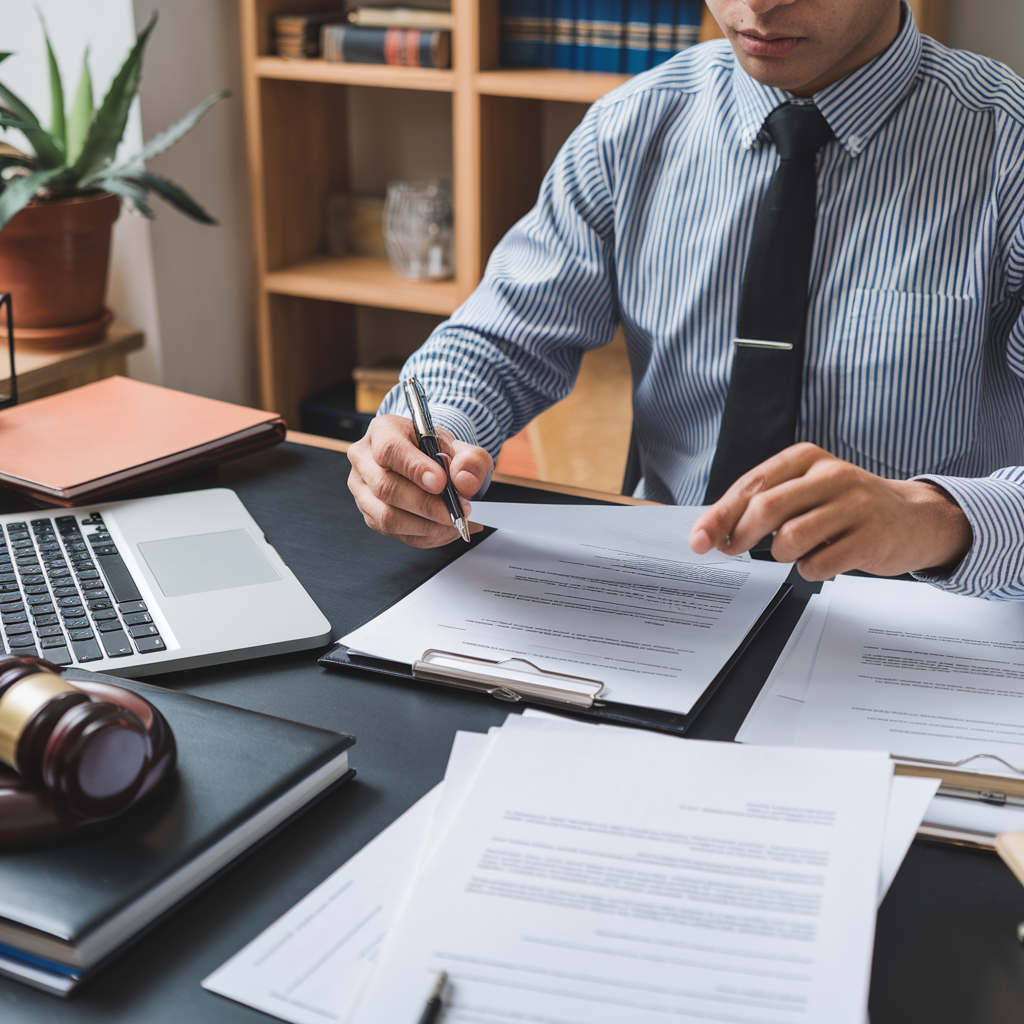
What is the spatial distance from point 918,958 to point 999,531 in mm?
425

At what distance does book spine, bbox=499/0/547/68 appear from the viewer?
224cm

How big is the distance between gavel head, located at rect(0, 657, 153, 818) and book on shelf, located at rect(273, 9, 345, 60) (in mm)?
2149

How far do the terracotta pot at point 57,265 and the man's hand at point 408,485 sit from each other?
127cm

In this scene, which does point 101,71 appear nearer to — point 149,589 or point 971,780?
point 149,589

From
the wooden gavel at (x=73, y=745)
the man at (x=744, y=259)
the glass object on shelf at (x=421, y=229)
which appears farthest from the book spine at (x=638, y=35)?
the wooden gavel at (x=73, y=745)

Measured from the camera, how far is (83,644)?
799mm

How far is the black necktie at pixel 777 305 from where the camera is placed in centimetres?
121

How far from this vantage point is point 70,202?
6.45 feet

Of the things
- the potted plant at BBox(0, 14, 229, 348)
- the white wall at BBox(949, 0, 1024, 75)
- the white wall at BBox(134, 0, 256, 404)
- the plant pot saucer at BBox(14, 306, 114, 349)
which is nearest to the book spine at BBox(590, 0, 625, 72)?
the white wall at BBox(949, 0, 1024, 75)

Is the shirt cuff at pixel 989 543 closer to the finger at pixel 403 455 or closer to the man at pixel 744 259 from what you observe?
the man at pixel 744 259

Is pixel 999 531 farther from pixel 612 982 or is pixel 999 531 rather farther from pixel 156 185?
pixel 156 185

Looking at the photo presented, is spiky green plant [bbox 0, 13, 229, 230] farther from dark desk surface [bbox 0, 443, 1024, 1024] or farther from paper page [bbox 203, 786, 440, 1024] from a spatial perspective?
paper page [bbox 203, 786, 440, 1024]

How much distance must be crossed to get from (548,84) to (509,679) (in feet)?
5.50

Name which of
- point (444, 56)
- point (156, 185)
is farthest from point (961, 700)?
point (444, 56)
